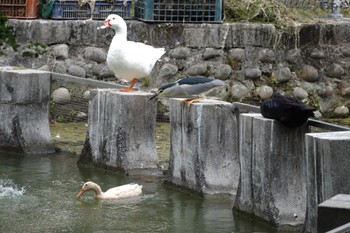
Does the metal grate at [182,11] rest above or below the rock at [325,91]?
above

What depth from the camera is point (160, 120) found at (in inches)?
623

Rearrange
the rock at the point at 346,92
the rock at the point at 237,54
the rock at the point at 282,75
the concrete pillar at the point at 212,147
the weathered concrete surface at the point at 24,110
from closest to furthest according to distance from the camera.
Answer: the concrete pillar at the point at 212,147 → the weathered concrete surface at the point at 24,110 → the rock at the point at 237,54 → the rock at the point at 282,75 → the rock at the point at 346,92

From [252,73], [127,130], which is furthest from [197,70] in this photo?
[127,130]

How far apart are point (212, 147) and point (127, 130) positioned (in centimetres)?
158

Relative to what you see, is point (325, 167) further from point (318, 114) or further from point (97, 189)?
point (318, 114)

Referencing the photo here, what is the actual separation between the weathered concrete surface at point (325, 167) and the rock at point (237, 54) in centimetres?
718

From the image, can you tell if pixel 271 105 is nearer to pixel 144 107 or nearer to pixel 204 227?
pixel 204 227

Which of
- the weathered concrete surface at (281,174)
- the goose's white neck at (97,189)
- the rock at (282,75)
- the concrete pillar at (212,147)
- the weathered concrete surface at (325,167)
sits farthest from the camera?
the rock at (282,75)

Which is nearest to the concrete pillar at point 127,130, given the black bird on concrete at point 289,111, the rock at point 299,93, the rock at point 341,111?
the black bird on concrete at point 289,111

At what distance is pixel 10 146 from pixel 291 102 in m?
5.30

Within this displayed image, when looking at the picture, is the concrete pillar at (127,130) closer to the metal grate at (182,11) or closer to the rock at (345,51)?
the metal grate at (182,11)

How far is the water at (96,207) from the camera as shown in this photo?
10016 millimetres

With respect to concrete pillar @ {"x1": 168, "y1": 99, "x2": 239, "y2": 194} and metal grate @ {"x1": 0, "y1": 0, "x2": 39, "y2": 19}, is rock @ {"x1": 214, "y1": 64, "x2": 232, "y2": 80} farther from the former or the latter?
concrete pillar @ {"x1": 168, "y1": 99, "x2": 239, "y2": 194}

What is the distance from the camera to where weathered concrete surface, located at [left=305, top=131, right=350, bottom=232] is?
877cm
